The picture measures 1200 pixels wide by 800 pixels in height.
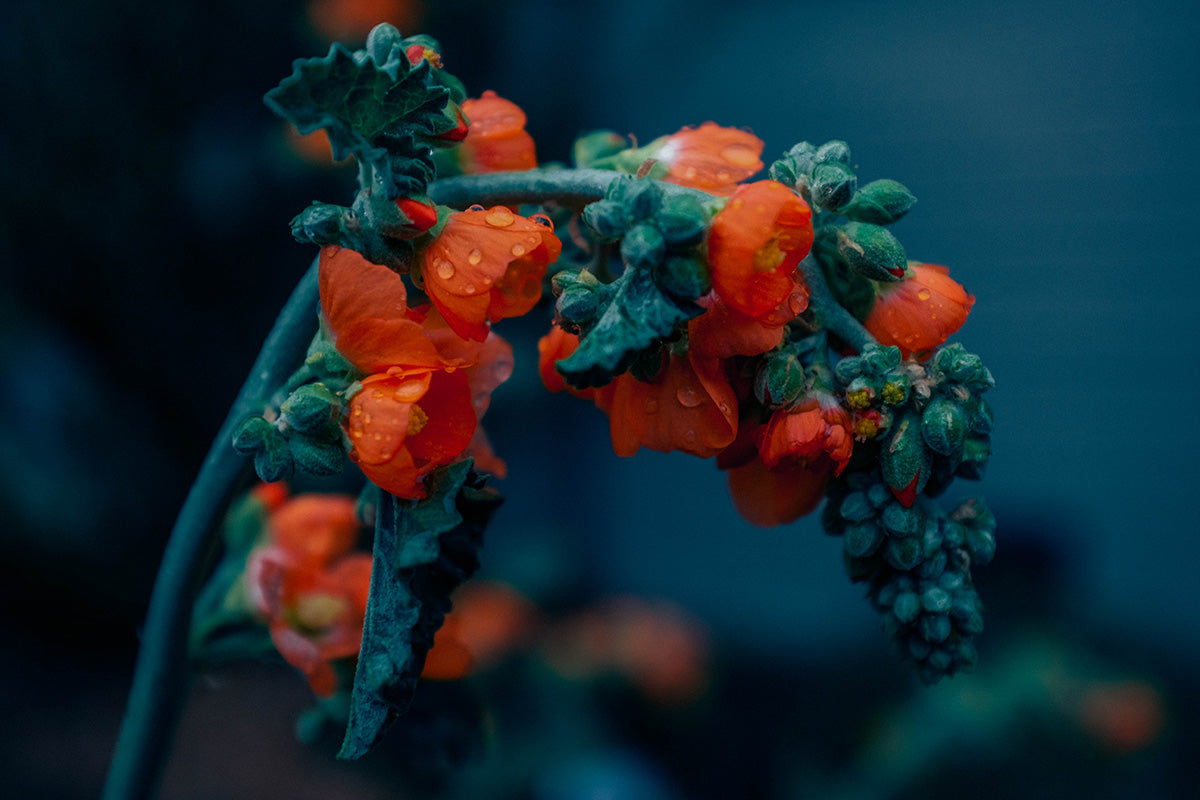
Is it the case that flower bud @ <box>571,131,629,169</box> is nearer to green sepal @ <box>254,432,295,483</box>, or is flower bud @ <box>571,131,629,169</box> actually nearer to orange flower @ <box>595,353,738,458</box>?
orange flower @ <box>595,353,738,458</box>

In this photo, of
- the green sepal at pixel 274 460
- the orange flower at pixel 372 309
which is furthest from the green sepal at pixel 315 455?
the orange flower at pixel 372 309

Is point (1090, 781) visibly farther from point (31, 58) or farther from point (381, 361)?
point (31, 58)

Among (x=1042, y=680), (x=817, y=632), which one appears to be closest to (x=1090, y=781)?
(x=1042, y=680)

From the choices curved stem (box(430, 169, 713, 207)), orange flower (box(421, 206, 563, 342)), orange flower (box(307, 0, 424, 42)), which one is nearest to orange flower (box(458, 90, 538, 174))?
curved stem (box(430, 169, 713, 207))

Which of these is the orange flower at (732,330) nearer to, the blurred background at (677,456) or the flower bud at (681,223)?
the flower bud at (681,223)

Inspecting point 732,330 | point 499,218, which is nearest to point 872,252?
point 732,330

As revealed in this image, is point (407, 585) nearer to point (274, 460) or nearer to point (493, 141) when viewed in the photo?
point (274, 460)

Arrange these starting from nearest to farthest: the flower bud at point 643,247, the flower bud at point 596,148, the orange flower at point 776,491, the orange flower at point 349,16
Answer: the flower bud at point 643,247 → the orange flower at point 776,491 → the flower bud at point 596,148 → the orange flower at point 349,16
